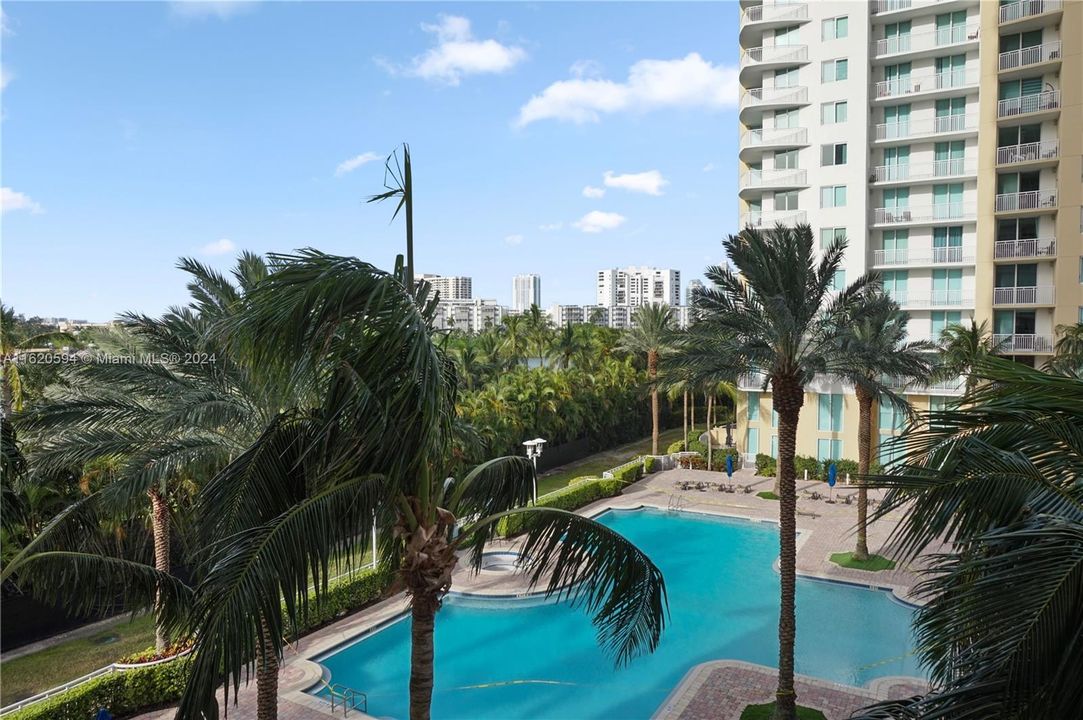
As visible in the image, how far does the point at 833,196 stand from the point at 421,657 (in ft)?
109

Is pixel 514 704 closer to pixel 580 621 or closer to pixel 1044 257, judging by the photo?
pixel 580 621

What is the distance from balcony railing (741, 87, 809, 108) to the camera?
115 ft

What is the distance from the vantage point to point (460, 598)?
1991 centimetres

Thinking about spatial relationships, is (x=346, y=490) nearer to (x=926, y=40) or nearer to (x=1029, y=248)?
(x=1029, y=248)

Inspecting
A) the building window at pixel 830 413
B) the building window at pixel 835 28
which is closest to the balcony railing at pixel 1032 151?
the building window at pixel 835 28

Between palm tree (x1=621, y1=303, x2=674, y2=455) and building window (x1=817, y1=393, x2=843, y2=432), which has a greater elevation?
palm tree (x1=621, y1=303, x2=674, y2=455)

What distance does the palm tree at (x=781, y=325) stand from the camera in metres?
13.5

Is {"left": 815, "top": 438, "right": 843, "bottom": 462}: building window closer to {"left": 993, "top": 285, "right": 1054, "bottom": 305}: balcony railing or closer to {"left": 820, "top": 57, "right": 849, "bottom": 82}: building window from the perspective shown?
{"left": 993, "top": 285, "right": 1054, "bottom": 305}: balcony railing

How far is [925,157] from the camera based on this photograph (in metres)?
33.2

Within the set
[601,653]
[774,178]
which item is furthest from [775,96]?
[601,653]

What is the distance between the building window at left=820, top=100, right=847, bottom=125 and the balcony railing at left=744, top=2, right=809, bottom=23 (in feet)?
14.9

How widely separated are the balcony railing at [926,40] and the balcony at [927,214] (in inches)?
287

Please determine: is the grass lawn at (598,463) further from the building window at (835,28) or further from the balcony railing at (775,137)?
the building window at (835,28)

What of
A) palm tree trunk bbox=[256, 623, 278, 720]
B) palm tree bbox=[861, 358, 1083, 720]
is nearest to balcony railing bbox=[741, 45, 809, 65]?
palm tree bbox=[861, 358, 1083, 720]
